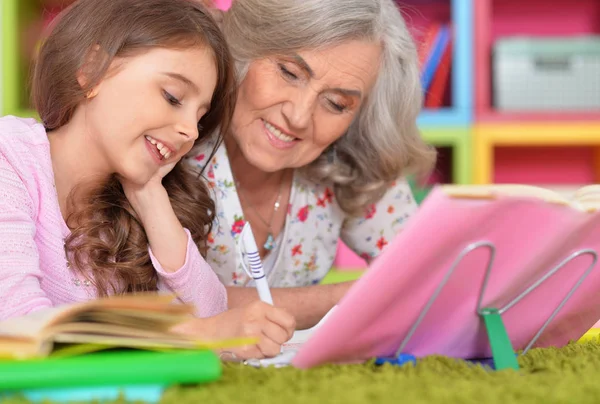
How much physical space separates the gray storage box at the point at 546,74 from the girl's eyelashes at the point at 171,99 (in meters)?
1.63

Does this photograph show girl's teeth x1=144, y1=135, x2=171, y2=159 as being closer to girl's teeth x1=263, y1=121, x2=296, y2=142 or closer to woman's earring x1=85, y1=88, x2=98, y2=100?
woman's earring x1=85, y1=88, x2=98, y2=100

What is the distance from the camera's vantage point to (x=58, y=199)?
3.94 ft

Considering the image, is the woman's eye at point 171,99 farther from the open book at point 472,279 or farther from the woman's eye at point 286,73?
the open book at point 472,279

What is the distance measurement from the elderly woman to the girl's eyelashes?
0.91ft

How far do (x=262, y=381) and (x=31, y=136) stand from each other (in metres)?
0.65

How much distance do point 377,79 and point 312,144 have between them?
0.19 meters

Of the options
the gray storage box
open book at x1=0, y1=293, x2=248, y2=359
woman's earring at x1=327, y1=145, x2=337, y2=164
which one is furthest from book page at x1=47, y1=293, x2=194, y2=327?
the gray storage box

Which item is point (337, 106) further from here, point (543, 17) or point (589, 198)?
point (543, 17)

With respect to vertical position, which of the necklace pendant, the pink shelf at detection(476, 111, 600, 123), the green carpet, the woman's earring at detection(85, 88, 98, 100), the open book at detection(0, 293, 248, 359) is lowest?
the necklace pendant

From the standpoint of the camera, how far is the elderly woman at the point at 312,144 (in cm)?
140

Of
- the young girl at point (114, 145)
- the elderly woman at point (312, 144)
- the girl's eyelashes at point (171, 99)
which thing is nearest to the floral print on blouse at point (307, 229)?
the elderly woman at point (312, 144)

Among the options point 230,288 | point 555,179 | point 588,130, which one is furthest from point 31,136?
point 555,179

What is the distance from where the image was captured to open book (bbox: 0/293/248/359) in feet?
2.18

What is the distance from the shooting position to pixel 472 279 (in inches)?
31.0
